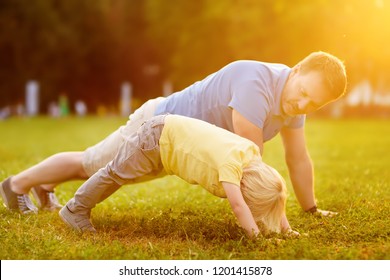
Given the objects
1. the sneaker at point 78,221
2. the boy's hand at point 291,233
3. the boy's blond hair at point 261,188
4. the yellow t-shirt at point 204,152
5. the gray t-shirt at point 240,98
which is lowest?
the boy's hand at point 291,233

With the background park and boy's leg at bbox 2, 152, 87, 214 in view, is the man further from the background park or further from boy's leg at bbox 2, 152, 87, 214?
the background park

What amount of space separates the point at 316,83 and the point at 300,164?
112 cm

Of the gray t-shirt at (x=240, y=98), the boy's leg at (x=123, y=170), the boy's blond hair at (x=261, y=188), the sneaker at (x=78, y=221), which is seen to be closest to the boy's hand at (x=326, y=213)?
the gray t-shirt at (x=240, y=98)

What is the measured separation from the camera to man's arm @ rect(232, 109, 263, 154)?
4555 millimetres

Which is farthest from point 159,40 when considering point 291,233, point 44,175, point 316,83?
point 291,233

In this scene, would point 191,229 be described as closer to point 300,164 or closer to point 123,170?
point 123,170

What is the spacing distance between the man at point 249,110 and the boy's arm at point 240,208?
405mm

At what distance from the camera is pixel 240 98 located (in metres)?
4.57

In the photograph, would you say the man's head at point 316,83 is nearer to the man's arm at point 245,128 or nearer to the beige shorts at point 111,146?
the man's arm at point 245,128

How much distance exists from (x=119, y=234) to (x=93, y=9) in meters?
39.0

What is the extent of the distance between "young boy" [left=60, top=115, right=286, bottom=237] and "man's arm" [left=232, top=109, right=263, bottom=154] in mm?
196

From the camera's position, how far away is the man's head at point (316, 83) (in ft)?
14.7
